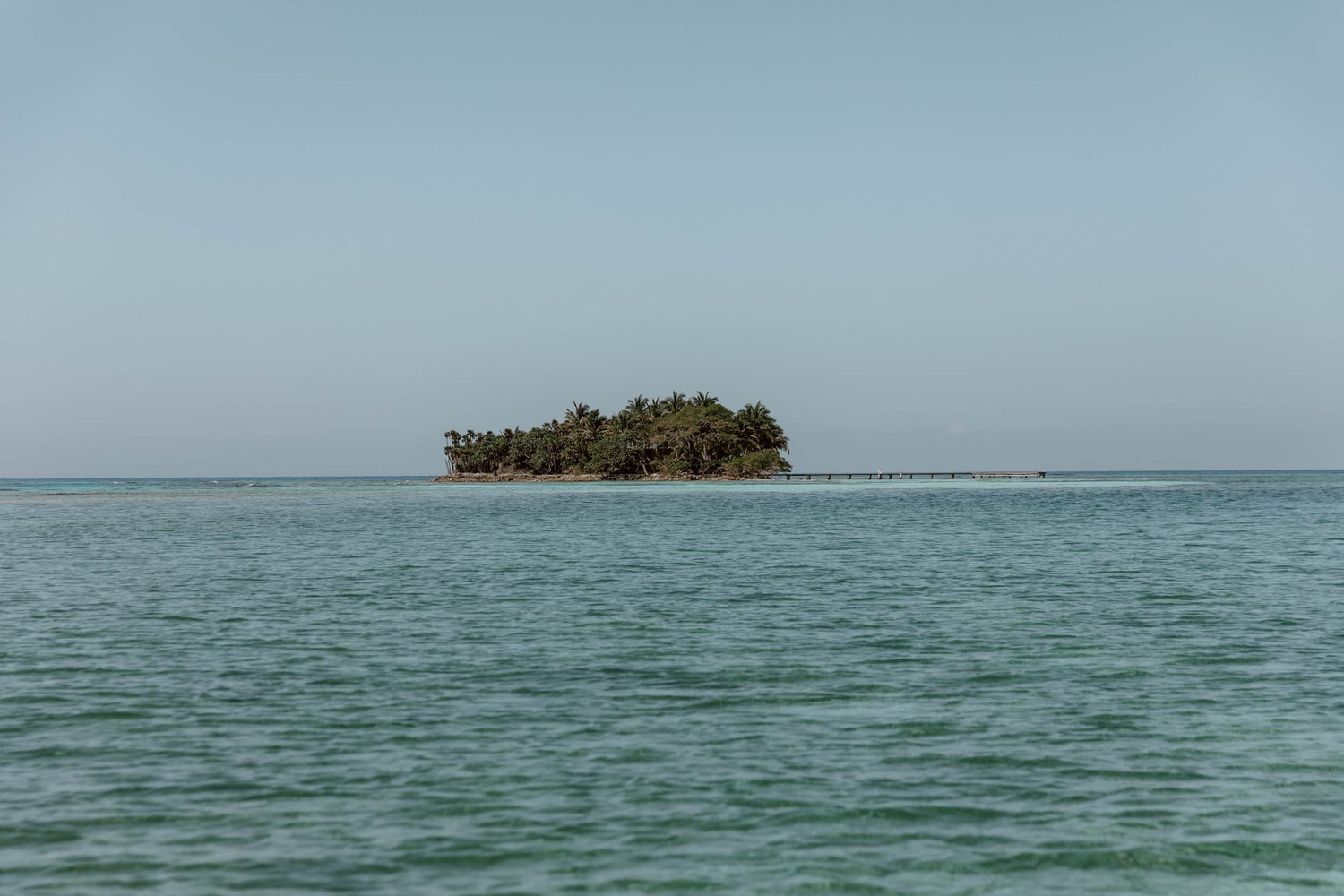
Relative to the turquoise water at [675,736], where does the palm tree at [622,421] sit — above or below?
above

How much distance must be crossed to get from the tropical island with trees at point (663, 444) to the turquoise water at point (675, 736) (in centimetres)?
14376

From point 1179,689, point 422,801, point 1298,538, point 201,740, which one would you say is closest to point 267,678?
point 201,740

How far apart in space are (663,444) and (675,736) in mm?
164814

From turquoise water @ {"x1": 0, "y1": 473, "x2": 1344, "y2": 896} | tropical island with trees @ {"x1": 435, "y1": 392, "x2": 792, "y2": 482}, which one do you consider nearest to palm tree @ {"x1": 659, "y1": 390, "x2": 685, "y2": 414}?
tropical island with trees @ {"x1": 435, "y1": 392, "x2": 792, "y2": 482}

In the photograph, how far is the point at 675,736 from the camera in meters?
12.5

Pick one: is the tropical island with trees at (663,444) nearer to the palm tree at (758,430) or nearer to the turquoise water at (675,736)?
the palm tree at (758,430)

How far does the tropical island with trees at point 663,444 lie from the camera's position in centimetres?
17438

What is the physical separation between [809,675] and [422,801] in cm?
735

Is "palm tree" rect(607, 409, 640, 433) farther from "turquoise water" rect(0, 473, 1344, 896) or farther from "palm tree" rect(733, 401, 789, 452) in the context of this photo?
"turquoise water" rect(0, 473, 1344, 896)

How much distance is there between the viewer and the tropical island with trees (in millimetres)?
174375

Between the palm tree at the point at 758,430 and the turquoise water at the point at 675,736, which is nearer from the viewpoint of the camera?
the turquoise water at the point at 675,736

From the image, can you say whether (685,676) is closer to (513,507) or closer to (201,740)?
(201,740)

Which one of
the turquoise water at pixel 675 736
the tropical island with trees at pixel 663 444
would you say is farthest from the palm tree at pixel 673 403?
the turquoise water at pixel 675 736

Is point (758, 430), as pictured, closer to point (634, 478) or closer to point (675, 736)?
point (634, 478)
